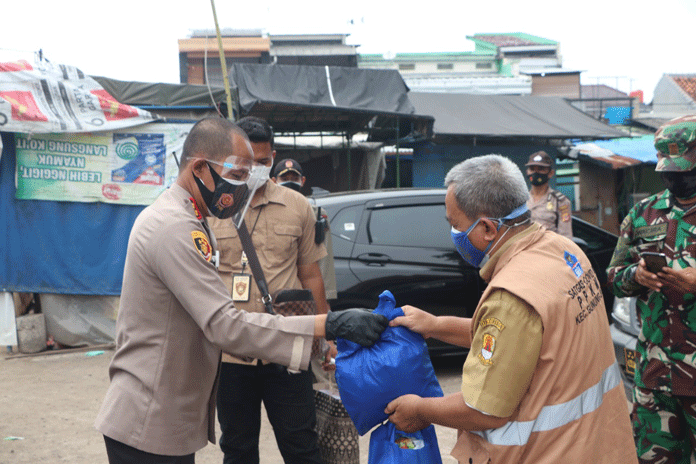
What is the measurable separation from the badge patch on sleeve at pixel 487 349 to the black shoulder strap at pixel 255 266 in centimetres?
140

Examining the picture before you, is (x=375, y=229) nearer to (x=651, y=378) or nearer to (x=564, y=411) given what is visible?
(x=651, y=378)

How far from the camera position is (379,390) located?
227 cm

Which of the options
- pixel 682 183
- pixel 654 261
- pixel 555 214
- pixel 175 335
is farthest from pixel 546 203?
pixel 175 335

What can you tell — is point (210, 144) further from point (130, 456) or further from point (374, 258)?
point (374, 258)

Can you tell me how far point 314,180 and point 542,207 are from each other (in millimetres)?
6153

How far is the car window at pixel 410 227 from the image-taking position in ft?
A: 20.7

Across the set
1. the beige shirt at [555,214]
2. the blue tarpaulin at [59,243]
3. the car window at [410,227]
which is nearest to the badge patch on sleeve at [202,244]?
the car window at [410,227]

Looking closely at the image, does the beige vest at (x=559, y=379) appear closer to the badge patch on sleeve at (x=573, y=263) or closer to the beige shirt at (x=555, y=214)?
the badge patch on sleeve at (x=573, y=263)

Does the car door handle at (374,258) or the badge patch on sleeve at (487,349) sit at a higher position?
the badge patch on sleeve at (487,349)

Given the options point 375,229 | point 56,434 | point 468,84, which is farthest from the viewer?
point 468,84

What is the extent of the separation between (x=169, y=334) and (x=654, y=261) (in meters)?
2.13

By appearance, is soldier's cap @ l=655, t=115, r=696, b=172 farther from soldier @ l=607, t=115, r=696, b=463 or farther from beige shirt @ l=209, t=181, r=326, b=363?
beige shirt @ l=209, t=181, r=326, b=363

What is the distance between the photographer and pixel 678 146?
3076 mm

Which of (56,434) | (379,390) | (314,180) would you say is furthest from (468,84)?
(379,390)
